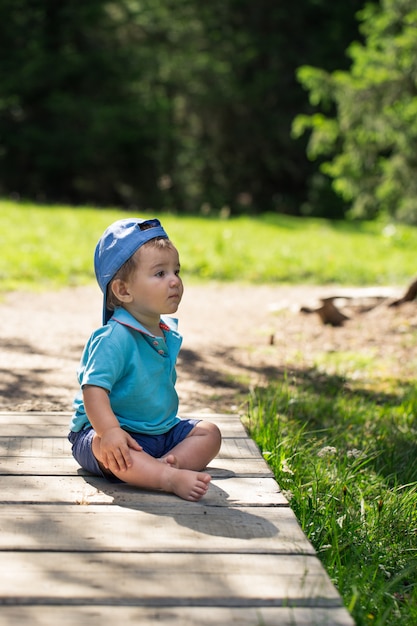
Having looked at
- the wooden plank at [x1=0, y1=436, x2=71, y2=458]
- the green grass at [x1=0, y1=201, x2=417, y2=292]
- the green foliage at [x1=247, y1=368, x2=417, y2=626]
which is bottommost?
the green grass at [x1=0, y1=201, x2=417, y2=292]

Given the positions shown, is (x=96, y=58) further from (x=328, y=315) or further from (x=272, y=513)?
(x=272, y=513)

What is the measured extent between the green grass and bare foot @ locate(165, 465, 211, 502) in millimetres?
6548

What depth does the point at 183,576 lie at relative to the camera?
236 cm

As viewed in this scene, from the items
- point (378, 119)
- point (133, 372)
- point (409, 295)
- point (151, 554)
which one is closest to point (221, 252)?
point (378, 119)

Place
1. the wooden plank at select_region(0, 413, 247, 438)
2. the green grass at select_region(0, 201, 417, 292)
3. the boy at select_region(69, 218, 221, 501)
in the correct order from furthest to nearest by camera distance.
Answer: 1. the green grass at select_region(0, 201, 417, 292)
2. the wooden plank at select_region(0, 413, 247, 438)
3. the boy at select_region(69, 218, 221, 501)

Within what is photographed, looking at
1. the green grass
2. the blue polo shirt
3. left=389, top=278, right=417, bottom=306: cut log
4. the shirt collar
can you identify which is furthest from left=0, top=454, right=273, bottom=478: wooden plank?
the green grass

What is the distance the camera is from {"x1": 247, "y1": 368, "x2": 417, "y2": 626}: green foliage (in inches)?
110

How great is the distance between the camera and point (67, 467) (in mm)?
3307

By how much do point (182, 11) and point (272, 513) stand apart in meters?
26.5

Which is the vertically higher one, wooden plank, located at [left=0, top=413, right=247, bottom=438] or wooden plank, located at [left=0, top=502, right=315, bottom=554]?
wooden plank, located at [left=0, top=502, right=315, bottom=554]

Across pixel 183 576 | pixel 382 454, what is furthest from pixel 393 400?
pixel 183 576

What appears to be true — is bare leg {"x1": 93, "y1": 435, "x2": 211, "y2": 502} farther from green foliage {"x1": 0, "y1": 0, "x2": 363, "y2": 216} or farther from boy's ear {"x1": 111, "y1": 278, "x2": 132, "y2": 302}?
green foliage {"x1": 0, "y1": 0, "x2": 363, "y2": 216}

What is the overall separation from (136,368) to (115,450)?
0.36 meters

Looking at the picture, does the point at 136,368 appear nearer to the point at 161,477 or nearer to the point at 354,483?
the point at 161,477
